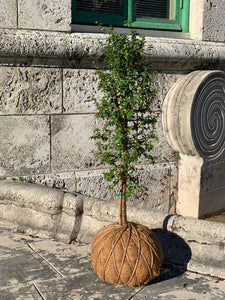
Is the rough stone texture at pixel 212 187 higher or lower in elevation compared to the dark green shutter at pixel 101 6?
lower

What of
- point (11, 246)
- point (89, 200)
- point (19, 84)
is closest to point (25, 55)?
point (19, 84)

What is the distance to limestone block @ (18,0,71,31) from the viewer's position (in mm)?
4027

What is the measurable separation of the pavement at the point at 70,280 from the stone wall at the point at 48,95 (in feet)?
3.44

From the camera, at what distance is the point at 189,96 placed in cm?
489

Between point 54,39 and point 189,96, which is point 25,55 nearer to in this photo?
point 54,39

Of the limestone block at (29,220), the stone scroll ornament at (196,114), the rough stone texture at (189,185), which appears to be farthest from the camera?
the rough stone texture at (189,185)

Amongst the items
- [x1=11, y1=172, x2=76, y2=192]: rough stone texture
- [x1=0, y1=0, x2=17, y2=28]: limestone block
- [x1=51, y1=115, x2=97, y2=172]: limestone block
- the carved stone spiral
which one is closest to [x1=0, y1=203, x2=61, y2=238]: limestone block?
[x1=11, y1=172, x2=76, y2=192]: rough stone texture

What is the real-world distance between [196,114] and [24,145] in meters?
2.14

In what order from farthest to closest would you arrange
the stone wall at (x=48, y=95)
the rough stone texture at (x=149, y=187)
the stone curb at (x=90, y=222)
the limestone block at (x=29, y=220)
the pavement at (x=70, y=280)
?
the rough stone texture at (x=149, y=187) → the stone wall at (x=48, y=95) → the limestone block at (x=29, y=220) → the stone curb at (x=90, y=222) → the pavement at (x=70, y=280)

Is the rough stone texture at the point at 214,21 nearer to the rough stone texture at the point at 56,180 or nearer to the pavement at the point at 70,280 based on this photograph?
the rough stone texture at the point at 56,180

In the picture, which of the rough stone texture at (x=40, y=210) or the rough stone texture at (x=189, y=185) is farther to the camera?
the rough stone texture at (x=189, y=185)

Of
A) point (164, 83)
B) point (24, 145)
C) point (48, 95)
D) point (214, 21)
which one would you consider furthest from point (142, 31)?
point (24, 145)

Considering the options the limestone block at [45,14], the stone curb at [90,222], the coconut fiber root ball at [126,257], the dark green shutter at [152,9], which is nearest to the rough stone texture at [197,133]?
the dark green shutter at [152,9]

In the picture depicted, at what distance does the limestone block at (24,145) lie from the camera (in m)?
4.07
